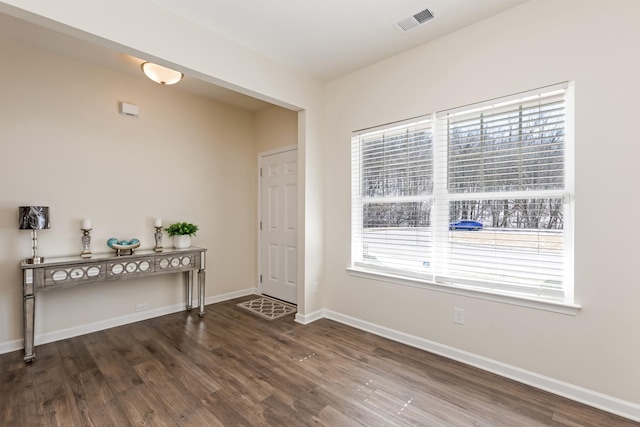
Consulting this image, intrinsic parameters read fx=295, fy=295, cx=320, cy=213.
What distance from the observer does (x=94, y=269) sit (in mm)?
2793

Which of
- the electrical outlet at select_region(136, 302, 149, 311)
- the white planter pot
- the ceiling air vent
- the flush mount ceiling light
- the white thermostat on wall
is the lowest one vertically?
the electrical outlet at select_region(136, 302, 149, 311)

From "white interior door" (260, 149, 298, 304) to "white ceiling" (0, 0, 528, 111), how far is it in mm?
1394

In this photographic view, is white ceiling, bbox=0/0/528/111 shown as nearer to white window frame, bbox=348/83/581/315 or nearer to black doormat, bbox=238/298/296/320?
white window frame, bbox=348/83/581/315

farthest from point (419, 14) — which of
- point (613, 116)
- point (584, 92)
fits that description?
point (613, 116)

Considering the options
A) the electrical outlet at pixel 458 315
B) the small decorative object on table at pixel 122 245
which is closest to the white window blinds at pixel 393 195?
the electrical outlet at pixel 458 315

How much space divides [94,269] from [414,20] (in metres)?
3.61

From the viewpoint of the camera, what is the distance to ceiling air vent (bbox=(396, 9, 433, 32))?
234cm

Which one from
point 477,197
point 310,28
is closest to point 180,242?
point 310,28

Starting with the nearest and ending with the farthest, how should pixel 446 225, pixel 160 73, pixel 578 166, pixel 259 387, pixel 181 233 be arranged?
pixel 578 166
pixel 259 387
pixel 446 225
pixel 160 73
pixel 181 233

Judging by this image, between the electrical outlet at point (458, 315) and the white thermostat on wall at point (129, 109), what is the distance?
3924 millimetres

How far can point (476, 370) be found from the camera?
2.36 m

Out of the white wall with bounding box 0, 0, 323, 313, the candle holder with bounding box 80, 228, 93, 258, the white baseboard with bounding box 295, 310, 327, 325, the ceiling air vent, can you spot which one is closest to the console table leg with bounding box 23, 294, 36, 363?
the candle holder with bounding box 80, 228, 93, 258

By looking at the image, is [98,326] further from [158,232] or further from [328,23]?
[328,23]

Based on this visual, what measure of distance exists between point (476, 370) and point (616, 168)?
5.71 feet
